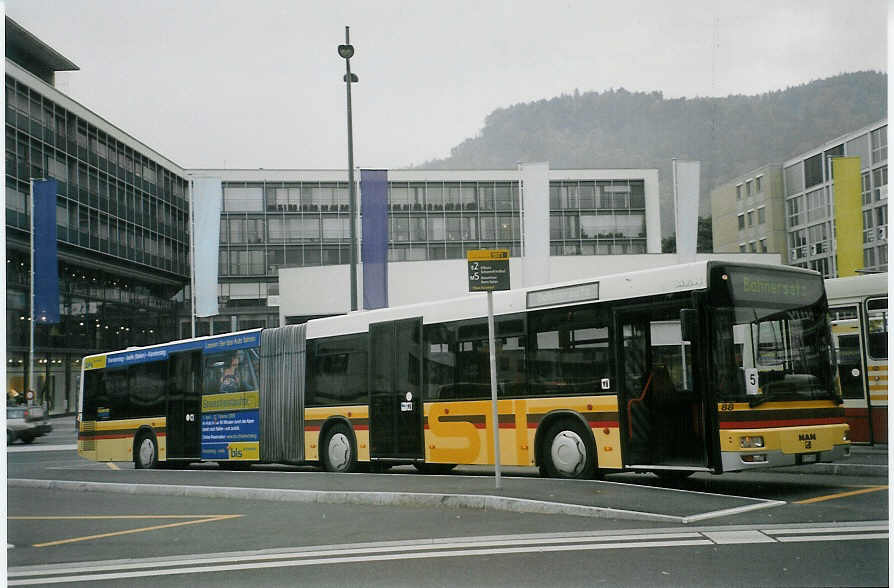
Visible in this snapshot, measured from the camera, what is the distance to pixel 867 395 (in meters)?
17.9

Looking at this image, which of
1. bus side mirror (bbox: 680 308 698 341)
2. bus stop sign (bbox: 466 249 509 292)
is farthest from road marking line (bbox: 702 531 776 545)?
bus stop sign (bbox: 466 249 509 292)

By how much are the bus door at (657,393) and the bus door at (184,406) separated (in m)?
11.5

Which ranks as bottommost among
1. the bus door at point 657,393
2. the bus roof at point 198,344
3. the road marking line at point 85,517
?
A: the road marking line at point 85,517

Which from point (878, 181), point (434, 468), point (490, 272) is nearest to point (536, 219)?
point (434, 468)

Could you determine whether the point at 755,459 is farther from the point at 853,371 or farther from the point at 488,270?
the point at 853,371

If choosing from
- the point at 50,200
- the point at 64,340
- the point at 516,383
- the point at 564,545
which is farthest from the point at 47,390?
the point at 564,545

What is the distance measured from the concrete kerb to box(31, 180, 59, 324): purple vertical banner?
903 cm

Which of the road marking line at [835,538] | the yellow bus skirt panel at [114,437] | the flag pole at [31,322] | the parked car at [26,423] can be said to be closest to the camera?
the road marking line at [835,538]

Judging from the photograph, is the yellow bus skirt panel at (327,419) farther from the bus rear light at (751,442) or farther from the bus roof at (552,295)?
the bus rear light at (751,442)

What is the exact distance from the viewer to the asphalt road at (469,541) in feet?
24.4

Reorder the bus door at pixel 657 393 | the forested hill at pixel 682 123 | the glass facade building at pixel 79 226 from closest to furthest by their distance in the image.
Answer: the bus door at pixel 657 393, the forested hill at pixel 682 123, the glass facade building at pixel 79 226

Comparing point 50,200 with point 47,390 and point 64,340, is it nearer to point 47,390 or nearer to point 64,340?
point 47,390

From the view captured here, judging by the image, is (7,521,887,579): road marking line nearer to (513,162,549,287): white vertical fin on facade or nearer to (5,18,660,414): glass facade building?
(5,18,660,414): glass facade building

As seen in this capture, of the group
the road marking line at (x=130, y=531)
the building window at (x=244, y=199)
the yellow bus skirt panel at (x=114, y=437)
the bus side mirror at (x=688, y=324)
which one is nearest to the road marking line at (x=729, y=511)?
the bus side mirror at (x=688, y=324)
